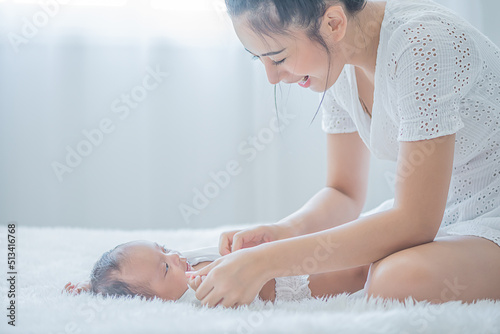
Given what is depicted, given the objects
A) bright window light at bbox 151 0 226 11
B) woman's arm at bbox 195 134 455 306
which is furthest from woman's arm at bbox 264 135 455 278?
bright window light at bbox 151 0 226 11

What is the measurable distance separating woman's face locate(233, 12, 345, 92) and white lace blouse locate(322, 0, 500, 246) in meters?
0.10

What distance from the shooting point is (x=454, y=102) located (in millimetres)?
885

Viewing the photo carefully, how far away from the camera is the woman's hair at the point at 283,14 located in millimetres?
896

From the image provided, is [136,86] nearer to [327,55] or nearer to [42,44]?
[42,44]

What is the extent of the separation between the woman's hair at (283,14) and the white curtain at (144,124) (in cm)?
119

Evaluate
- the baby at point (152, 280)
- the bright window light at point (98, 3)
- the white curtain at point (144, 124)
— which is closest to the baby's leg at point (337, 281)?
the baby at point (152, 280)

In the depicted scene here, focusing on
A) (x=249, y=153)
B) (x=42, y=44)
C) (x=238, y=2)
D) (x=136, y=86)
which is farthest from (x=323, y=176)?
(x=238, y=2)

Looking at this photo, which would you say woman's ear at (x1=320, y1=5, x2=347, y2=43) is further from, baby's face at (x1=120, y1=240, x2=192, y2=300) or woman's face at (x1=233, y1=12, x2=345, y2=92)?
baby's face at (x1=120, y1=240, x2=192, y2=300)

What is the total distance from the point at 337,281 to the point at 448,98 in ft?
1.38

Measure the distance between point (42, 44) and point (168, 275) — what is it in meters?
1.47

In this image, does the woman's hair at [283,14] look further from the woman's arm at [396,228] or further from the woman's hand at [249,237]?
the woman's hand at [249,237]

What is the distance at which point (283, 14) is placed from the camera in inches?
35.3

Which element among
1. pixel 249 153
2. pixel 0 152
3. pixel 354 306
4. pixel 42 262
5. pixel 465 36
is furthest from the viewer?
pixel 249 153

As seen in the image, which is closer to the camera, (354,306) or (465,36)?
(354,306)
